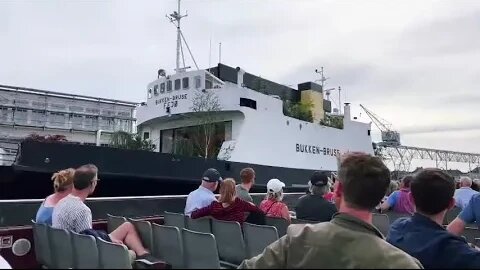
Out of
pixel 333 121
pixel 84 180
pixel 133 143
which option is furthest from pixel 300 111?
pixel 84 180

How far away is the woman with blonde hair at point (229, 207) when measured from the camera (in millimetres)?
4777

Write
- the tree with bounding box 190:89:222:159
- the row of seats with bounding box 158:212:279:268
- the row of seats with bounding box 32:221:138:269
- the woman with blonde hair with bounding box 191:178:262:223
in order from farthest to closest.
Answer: the tree with bounding box 190:89:222:159 → the woman with blonde hair with bounding box 191:178:262:223 → the row of seats with bounding box 158:212:279:268 → the row of seats with bounding box 32:221:138:269

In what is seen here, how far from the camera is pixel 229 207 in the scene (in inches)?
190

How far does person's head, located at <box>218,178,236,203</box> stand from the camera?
189 inches

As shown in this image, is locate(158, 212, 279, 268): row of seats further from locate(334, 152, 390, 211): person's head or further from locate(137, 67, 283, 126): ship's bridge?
locate(137, 67, 283, 126): ship's bridge

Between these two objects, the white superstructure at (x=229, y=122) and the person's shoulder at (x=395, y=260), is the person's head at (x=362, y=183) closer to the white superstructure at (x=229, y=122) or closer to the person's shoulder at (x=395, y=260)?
the person's shoulder at (x=395, y=260)

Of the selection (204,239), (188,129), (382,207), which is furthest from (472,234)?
(188,129)

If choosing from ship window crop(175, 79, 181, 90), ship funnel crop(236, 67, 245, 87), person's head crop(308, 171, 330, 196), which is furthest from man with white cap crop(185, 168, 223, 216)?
ship window crop(175, 79, 181, 90)

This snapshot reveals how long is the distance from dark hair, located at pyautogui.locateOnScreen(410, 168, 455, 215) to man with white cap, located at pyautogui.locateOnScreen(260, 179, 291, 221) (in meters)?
2.75

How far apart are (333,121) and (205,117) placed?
21.3ft

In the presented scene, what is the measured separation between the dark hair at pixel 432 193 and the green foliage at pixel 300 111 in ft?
46.9

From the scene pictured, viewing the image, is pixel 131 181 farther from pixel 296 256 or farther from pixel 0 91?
pixel 0 91

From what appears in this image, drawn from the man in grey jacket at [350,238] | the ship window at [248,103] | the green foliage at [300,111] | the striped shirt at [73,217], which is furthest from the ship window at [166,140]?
the man in grey jacket at [350,238]

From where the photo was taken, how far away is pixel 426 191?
2.46 metres
